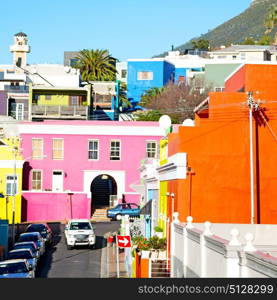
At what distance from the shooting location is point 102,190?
74.1 m

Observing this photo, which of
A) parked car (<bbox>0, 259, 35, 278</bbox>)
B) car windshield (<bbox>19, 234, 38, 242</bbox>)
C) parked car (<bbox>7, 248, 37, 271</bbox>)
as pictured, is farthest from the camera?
car windshield (<bbox>19, 234, 38, 242</bbox>)

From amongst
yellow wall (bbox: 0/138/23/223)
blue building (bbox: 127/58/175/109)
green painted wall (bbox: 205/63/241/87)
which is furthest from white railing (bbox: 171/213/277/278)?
blue building (bbox: 127/58/175/109)

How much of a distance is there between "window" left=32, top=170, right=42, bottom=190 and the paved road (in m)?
11.5

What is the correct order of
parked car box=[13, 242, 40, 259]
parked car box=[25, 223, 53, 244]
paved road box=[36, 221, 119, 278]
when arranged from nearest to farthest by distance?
1. paved road box=[36, 221, 119, 278]
2. parked car box=[13, 242, 40, 259]
3. parked car box=[25, 223, 53, 244]

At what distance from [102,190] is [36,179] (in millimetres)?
8532

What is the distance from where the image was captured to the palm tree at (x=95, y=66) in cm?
10956

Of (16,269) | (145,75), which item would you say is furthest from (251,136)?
(145,75)

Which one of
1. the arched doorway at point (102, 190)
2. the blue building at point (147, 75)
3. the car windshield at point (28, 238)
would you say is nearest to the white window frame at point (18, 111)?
the arched doorway at point (102, 190)

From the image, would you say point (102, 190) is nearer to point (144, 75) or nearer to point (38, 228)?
point (38, 228)

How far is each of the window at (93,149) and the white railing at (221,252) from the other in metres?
37.4

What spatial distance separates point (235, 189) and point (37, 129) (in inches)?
1445

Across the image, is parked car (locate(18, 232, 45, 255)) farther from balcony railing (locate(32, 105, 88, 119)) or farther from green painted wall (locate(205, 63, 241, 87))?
green painted wall (locate(205, 63, 241, 87))

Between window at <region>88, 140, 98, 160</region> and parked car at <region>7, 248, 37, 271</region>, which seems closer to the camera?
parked car at <region>7, 248, 37, 271</region>

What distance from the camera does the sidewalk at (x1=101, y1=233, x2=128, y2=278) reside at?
39.3m
